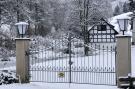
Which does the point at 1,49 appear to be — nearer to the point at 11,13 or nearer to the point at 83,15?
the point at 11,13

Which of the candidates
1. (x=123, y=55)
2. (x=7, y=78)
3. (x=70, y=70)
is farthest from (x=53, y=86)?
(x=123, y=55)

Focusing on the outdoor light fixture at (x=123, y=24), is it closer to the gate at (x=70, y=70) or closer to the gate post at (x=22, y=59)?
the gate at (x=70, y=70)

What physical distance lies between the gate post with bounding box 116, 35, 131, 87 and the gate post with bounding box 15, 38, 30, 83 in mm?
3792

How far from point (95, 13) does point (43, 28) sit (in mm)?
13601

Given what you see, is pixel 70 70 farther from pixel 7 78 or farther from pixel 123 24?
pixel 123 24

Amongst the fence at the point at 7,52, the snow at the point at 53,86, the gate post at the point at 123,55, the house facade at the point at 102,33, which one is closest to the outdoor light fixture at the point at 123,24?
the gate post at the point at 123,55

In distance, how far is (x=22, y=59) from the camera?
1487 cm

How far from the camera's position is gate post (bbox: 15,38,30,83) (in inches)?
583

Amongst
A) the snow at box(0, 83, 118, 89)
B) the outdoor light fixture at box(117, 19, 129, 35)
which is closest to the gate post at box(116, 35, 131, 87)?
the outdoor light fixture at box(117, 19, 129, 35)

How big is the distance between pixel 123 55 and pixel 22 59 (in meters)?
4.16

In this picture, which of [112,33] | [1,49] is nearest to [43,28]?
[112,33]

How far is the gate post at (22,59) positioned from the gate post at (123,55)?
379 cm

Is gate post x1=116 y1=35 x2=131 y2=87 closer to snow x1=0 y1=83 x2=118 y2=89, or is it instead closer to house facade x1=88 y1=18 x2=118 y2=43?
snow x1=0 y1=83 x2=118 y2=89

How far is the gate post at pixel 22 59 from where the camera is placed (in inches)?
583
